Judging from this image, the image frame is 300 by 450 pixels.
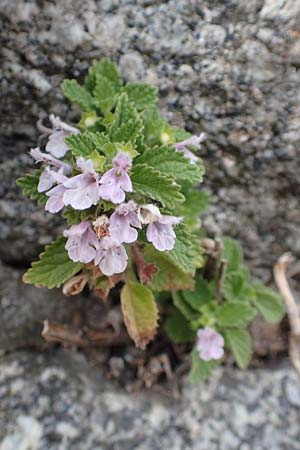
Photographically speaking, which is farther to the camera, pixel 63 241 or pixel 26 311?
pixel 26 311

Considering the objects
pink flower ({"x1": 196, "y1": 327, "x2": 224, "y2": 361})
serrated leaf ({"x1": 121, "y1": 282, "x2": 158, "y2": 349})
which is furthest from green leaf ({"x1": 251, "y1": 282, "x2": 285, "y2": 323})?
serrated leaf ({"x1": 121, "y1": 282, "x2": 158, "y2": 349})

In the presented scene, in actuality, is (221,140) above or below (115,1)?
A: below

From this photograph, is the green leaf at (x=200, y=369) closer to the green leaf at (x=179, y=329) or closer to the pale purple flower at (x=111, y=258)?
the green leaf at (x=179, y=329)

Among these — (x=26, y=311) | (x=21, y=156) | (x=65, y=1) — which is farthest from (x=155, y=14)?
(x=26, y=311)

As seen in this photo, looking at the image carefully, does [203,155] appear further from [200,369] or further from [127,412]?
[127,412]

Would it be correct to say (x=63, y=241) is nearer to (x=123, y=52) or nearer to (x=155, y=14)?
(x=123, y=52)

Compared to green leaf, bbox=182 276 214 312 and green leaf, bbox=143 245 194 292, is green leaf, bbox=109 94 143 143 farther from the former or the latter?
green leaf, bbox=182 276 214 312
